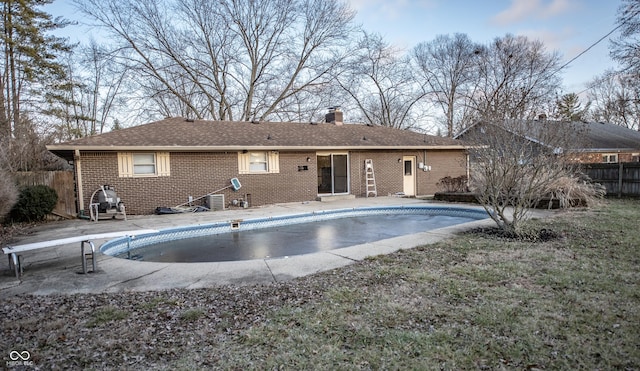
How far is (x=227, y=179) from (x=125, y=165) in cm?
329

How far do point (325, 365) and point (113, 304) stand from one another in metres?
2.57

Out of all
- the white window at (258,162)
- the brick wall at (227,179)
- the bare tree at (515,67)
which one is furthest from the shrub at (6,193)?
the bare tree at (515,67)

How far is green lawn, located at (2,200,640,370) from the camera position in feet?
8.44

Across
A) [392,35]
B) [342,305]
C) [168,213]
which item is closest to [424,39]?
[392,35]

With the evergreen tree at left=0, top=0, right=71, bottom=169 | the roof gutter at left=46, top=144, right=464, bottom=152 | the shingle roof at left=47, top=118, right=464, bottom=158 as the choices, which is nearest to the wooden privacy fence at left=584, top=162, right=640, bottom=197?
the shingle roof at left=47, top=118, right=464, bottom=158

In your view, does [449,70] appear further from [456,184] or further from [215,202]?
[215,202]

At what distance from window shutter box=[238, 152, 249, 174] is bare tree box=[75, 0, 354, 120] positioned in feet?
36.4

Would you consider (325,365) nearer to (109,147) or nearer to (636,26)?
(109,147)

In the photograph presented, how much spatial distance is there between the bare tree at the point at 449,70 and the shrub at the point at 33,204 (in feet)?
86.5

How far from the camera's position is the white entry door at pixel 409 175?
1650 centimetres

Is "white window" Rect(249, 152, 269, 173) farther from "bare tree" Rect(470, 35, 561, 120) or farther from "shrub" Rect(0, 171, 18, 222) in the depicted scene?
"bare tree" Rect(470, 35, 561, 120)

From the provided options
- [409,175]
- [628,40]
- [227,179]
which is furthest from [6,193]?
[628,40]

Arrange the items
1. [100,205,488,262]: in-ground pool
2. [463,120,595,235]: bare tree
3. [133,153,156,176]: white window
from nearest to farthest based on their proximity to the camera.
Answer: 1. [463,120,595,235]: bare tree
2. [100,205,488,262]: in-ground pool
3. [133,153,156,176]: white window

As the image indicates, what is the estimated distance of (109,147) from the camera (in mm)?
10922
